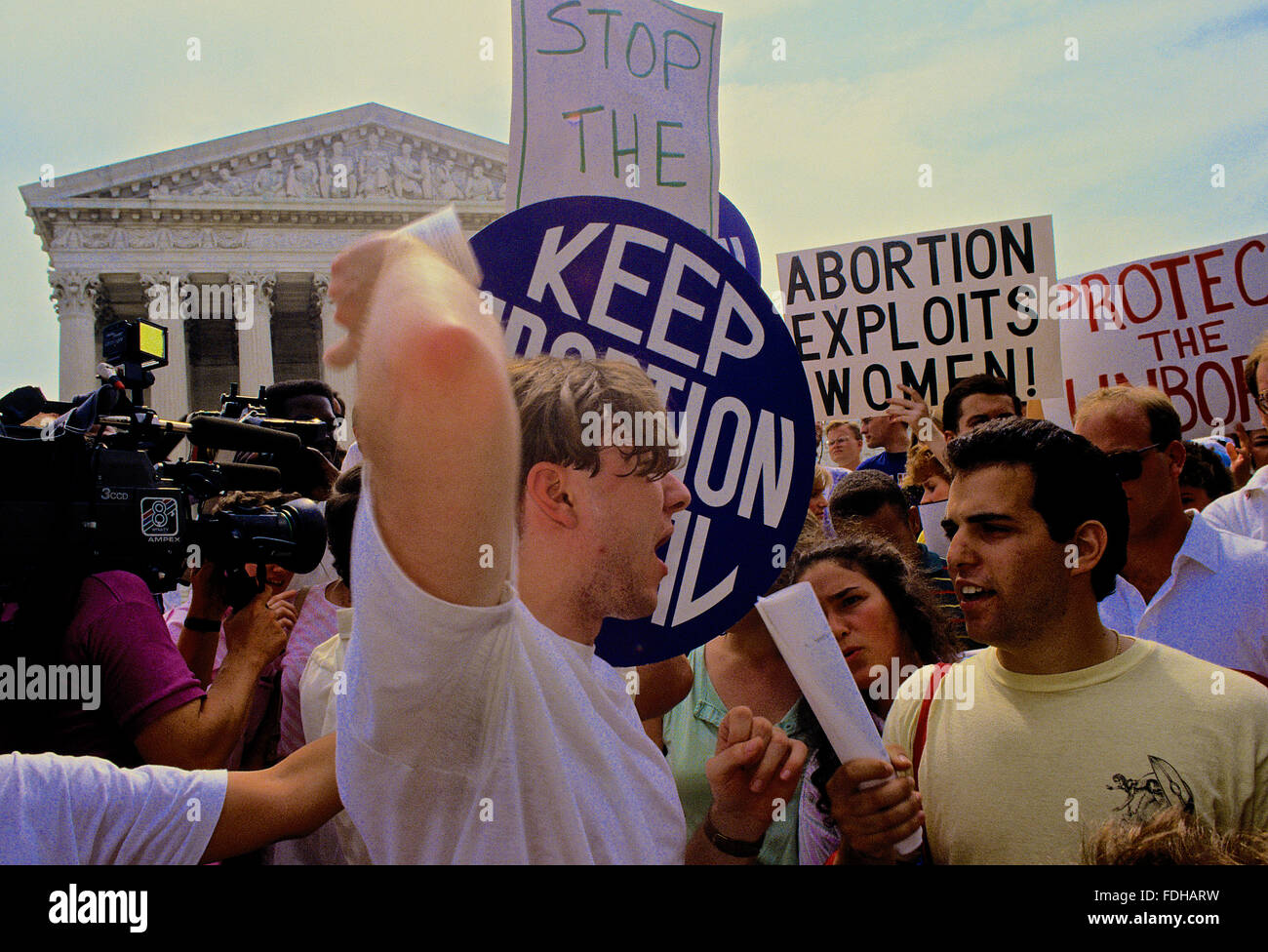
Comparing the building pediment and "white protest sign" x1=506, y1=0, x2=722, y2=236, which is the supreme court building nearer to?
the building pediment

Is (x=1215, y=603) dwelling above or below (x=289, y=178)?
below

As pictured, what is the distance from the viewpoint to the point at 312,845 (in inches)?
82.7

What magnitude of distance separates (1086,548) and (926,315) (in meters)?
2.02

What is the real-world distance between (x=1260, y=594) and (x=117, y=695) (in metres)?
2.53

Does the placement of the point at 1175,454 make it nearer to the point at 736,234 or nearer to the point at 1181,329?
the point at 736,234

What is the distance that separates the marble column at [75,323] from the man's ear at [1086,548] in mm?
27426

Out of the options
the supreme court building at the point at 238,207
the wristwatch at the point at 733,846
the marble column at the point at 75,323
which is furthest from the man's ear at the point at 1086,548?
the marble column at the point at 75,323

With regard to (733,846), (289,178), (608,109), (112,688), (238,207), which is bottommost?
(733,846)

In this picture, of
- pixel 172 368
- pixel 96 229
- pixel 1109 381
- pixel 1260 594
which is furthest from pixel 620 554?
pixel 96 229

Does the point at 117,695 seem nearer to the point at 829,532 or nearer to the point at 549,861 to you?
the point at 549,861

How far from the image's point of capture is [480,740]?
1131 mm

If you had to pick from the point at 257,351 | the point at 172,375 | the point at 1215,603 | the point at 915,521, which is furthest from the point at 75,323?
the point at 1215,603

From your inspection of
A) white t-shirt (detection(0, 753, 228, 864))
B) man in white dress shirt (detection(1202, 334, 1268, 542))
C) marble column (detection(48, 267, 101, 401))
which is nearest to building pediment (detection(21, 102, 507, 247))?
marble column (detection(48, 267, 101, 401))

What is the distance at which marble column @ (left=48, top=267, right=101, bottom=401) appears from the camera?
83.8 ft
